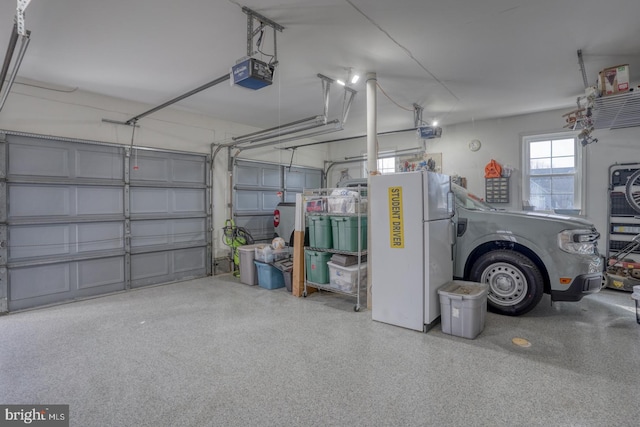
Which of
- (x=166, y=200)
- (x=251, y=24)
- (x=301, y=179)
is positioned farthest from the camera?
(x=301, y=179)

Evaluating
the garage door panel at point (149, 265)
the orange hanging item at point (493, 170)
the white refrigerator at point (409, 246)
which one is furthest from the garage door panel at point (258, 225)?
the orange hanging item at point (493, 170)

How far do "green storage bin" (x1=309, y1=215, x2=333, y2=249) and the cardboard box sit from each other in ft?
12.2

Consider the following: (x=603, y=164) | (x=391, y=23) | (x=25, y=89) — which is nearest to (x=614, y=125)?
(x=603, y=164)

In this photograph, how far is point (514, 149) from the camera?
6000 mm

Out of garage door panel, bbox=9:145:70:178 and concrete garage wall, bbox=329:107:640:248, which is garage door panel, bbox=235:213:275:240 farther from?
concrete garage wall, bbox=329:107:640:248

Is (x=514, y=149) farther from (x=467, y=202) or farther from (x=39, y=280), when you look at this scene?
(x=39, y=280)

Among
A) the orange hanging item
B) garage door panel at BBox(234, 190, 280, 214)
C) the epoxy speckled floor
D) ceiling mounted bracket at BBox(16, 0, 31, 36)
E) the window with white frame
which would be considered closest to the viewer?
ceiling mounted bracket at BBox(16, 0, 31, 36)

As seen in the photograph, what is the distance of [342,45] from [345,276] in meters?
2.82

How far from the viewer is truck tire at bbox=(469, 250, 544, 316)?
365 cm

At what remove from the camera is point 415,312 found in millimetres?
3369

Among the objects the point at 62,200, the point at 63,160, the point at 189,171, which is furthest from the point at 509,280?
the point at 63,160

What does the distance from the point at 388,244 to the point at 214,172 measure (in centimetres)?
420

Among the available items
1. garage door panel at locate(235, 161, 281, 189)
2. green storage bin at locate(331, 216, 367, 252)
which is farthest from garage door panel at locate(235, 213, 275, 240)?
green storage bin at locate(331, 216, 367, 252)

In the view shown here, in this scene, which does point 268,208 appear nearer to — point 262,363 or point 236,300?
point 236,300
